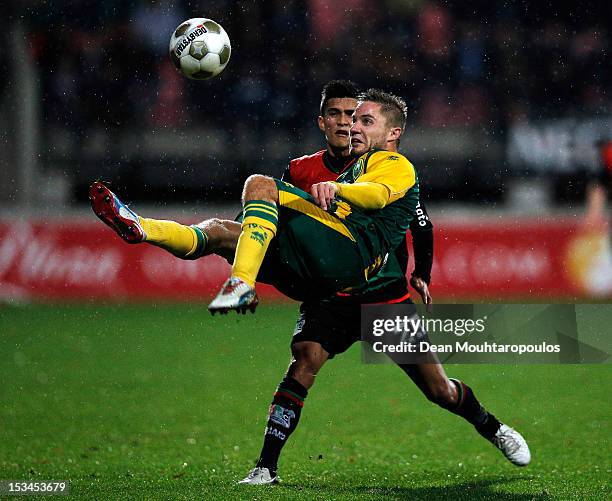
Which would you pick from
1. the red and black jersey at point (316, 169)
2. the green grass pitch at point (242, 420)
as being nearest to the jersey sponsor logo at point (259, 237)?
the green grass pitch at point (242, 420)

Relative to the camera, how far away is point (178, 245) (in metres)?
4.75

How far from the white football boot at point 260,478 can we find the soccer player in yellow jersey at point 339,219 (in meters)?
0.89

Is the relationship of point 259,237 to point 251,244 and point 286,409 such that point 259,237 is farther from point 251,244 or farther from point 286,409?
point 286,409

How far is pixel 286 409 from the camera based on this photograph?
5.07 metres

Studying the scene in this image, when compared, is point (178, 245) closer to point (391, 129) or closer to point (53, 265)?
point (391, 129)

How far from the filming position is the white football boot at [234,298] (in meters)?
4.12

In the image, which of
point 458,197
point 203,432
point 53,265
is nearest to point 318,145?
point 458,197

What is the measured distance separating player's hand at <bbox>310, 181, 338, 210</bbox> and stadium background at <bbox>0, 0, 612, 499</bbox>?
13.8ft

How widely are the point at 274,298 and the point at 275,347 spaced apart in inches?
106

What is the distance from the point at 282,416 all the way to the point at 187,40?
2.21 meters

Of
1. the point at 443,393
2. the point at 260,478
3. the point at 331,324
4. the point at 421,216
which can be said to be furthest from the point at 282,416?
the point at 421,216

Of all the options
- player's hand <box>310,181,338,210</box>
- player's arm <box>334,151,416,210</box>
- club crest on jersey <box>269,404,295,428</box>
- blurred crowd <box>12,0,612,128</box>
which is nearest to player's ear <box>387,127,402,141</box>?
player's arm <box>334,151,416,210</box>

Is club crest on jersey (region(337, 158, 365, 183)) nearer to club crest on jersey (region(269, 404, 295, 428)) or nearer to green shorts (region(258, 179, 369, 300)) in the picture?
green shorts (region(258, 179, 369, 300))

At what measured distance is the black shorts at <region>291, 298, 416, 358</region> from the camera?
526 centimetres
